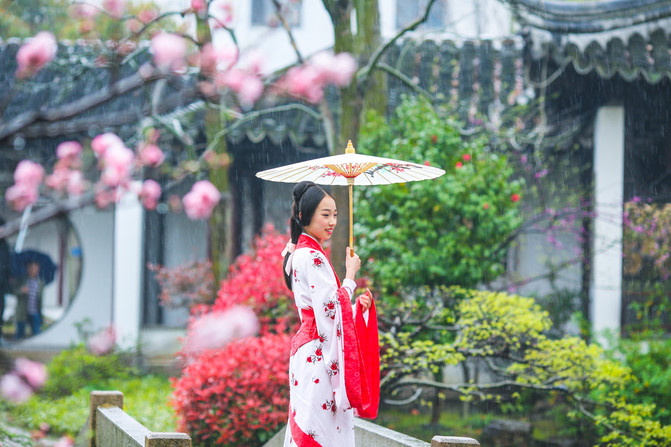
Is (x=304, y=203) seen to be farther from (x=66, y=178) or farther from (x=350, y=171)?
(x=66, y=178)

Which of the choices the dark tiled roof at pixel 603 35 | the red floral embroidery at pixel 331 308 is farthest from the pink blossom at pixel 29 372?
the dark tiled roof at pixel 603 35

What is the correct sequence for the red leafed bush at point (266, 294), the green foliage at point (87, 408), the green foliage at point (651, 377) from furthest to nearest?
the green foliage at point (87, 408)
the red leafed bush at point (266, 294)
the green foliage at point (651, 377)

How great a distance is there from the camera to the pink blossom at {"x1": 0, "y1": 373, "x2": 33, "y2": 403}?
218 cm

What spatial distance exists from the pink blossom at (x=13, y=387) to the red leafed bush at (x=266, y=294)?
3896 mm

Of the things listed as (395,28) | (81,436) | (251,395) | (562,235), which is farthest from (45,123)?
(395,28)

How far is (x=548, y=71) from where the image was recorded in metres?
8.00

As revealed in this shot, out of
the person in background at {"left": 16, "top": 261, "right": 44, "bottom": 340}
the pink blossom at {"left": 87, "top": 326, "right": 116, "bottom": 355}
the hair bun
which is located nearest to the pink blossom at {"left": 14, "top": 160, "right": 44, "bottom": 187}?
the hair bun

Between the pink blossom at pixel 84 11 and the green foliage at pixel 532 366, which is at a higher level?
the pink blossom at pixel 84 11

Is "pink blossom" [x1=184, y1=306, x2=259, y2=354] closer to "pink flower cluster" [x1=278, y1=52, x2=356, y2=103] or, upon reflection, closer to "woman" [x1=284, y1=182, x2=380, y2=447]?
"pink flower cluster" [x1=278, y1=52, x2=356, y2=103]

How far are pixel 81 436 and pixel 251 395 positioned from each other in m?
1.51

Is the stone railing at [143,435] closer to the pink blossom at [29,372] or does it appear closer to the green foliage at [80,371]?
the pink blossom at [29,372]

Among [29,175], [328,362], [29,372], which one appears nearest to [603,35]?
[328,362]

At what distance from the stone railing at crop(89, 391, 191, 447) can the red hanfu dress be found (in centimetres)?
62

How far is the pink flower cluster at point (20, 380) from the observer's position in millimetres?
2191
